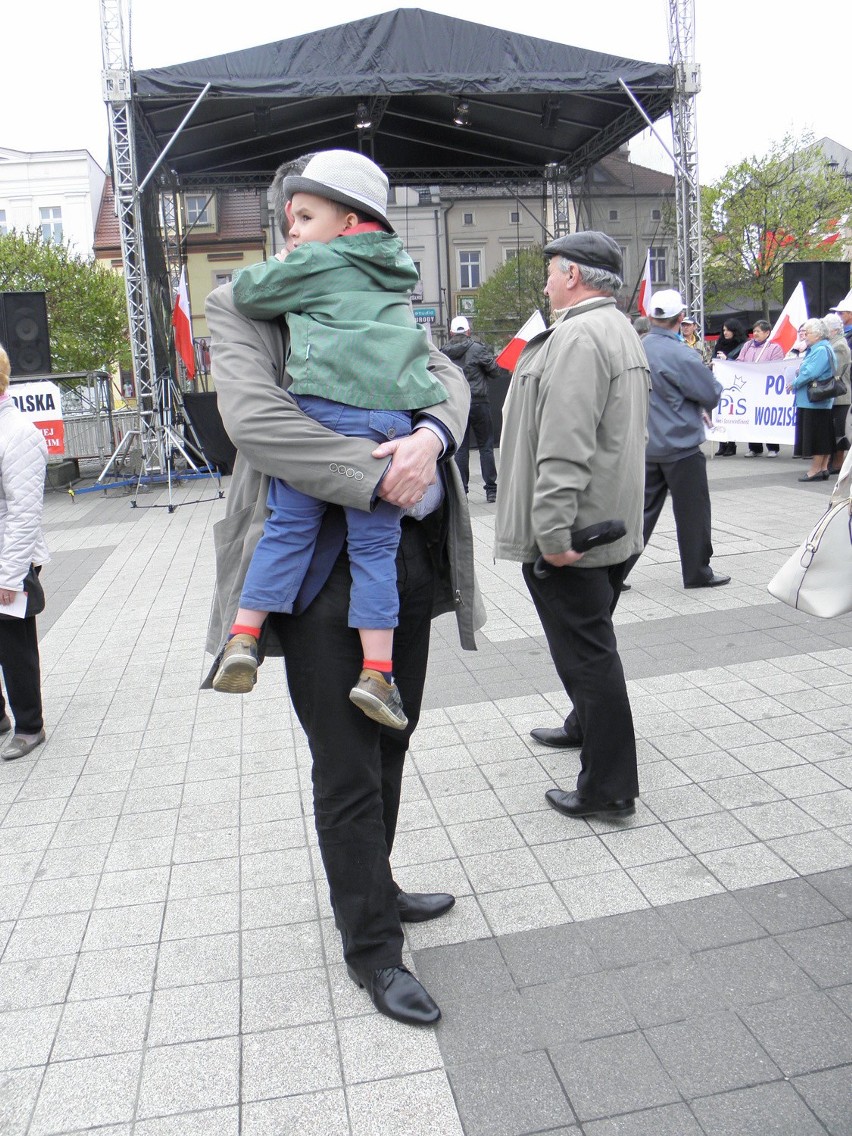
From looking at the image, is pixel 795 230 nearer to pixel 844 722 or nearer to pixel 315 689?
pixel 844 722

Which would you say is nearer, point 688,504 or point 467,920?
point 467,920

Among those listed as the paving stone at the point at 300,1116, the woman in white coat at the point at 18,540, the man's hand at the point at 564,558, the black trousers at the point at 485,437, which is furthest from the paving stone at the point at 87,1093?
the black trousers at the point at 485,437

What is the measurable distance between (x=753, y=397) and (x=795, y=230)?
22.8 metres

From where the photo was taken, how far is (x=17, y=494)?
4426 millimetres

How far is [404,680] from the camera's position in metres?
2.60

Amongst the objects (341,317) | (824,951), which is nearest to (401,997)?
(824,951)

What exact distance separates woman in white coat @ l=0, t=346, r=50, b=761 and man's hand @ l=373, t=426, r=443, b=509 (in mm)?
2648

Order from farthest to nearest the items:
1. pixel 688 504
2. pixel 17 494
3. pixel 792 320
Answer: pixel 792 320, pixel 688 504, pixel 17 494

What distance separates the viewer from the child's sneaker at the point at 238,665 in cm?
230

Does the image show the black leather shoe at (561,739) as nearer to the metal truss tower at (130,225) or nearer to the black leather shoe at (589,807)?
the black leather shoe at (589,807)

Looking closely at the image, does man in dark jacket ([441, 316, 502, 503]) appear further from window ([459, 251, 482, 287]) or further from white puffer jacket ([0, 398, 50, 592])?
window ([459, 251, 482, 287])

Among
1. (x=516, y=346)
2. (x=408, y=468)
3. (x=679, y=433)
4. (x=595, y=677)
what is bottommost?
(x=595, y=677)

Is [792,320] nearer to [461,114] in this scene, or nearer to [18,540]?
[461,114]

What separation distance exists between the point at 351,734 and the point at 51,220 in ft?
187
